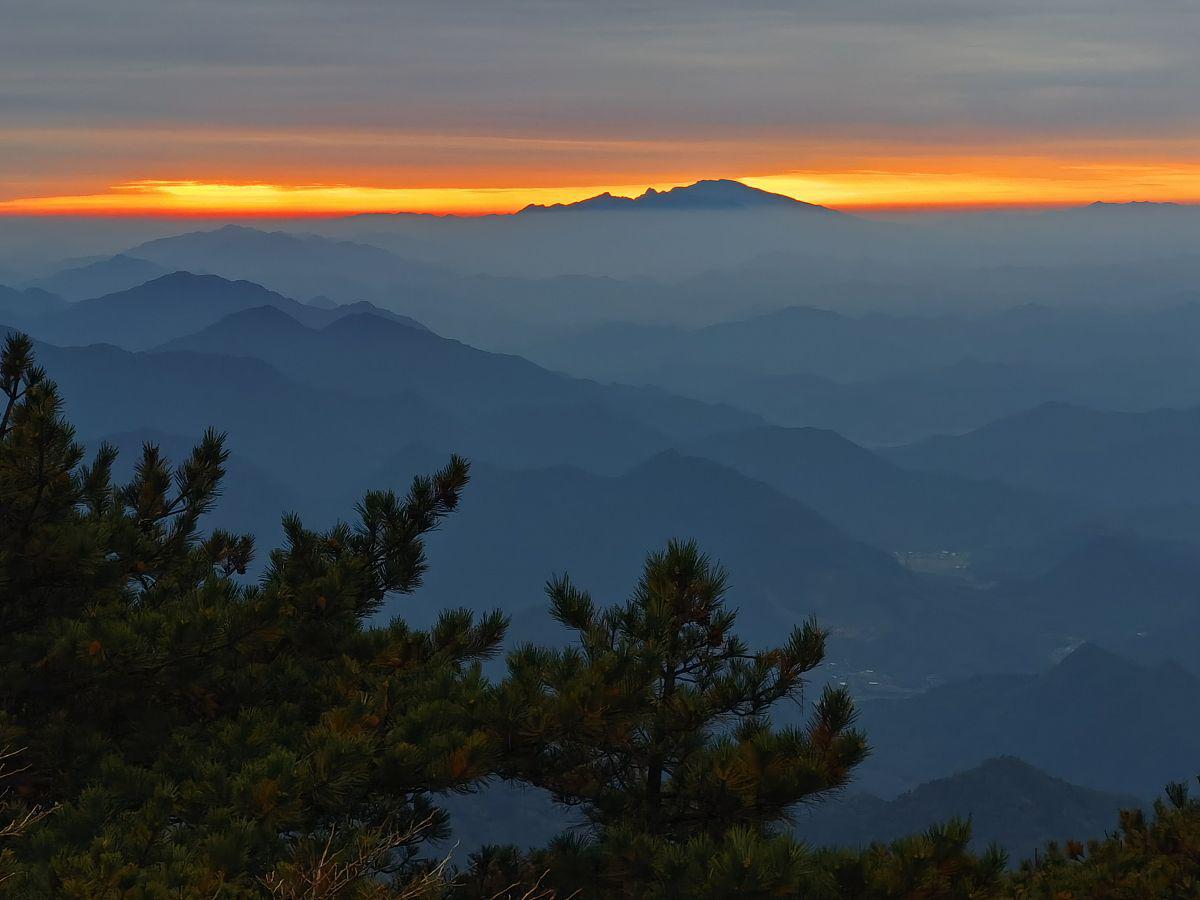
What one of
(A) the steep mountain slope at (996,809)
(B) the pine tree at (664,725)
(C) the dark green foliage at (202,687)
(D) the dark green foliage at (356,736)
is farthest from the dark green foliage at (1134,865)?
(A) the steep mountain slope at (996,809)

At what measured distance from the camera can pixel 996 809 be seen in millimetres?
151625

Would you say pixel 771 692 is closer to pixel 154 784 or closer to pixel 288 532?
pixel 154 784

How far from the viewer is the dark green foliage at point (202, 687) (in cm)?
741

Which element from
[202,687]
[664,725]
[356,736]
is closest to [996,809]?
[202,687]

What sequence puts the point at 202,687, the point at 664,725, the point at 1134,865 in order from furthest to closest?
the point at 1134,865, the point at 202,687, the point at 664,725

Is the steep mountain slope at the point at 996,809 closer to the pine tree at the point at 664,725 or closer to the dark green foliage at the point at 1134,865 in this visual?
the dark green foliage at the point at 1134,865

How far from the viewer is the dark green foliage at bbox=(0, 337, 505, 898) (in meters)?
7.41

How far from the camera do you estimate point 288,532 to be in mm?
11789

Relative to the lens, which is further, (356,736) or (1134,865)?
(1134,865)

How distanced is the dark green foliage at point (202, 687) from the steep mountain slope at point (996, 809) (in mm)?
141674

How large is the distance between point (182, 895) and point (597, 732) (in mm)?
3059

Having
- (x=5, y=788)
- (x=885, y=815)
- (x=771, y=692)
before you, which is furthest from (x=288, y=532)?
(x=885, y=815)

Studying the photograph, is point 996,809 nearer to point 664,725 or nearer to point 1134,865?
point 1134,865

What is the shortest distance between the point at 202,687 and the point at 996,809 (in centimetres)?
15862
